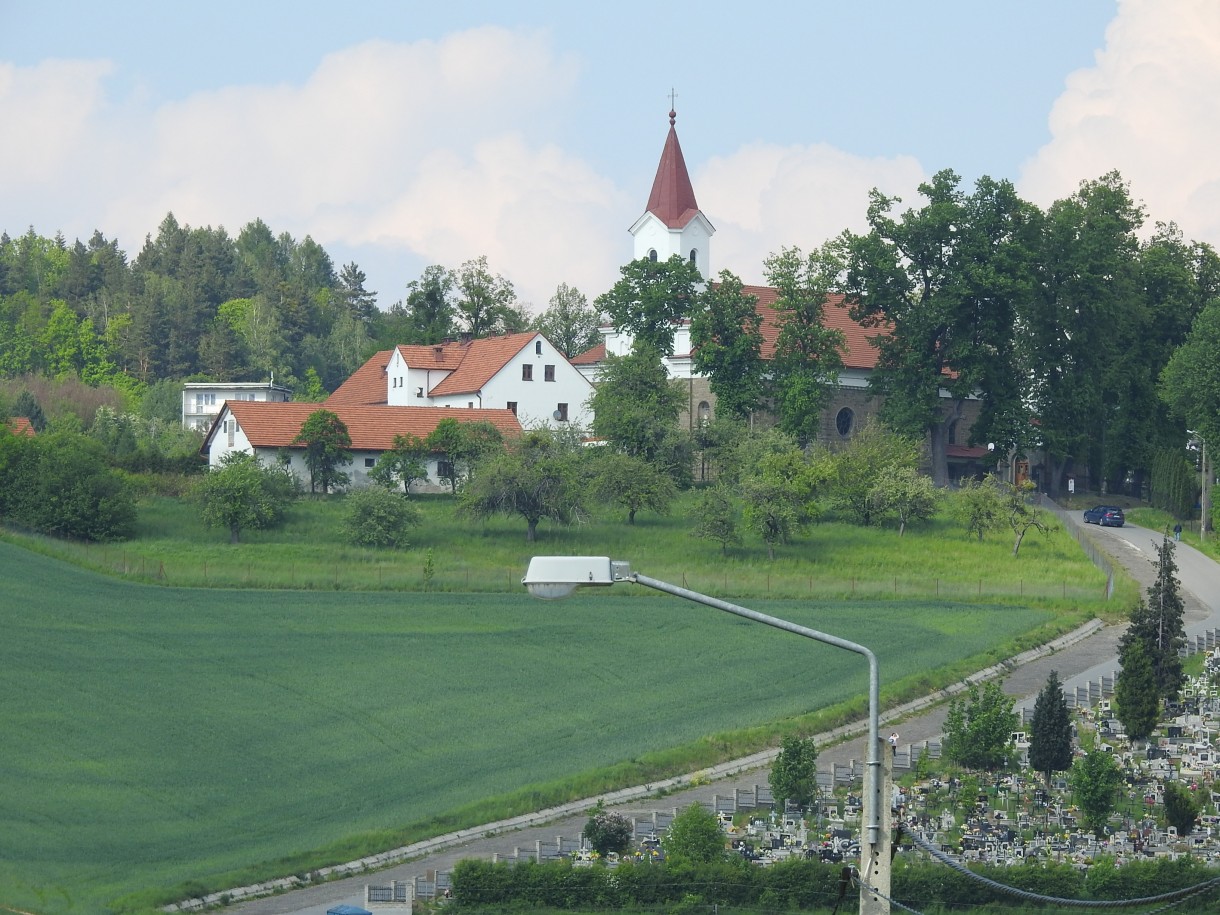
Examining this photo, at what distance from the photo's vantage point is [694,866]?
2975 centimetres

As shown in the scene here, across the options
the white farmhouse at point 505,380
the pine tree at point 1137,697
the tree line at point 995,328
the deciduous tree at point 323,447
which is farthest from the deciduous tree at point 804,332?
the pine tree at point 1137,697

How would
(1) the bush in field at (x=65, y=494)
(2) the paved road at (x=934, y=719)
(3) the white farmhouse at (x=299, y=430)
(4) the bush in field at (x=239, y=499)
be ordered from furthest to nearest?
1. (3) the white farmhouse at (x=299, y=430)
2. (4) the bush in field at (x=239, y=499)
3. (1) the bush in field at (x=65, y=494)
4. (2) the paved road at (x=934, y=719)

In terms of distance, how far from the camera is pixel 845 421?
300ft

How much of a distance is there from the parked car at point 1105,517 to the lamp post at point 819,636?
68.9 m

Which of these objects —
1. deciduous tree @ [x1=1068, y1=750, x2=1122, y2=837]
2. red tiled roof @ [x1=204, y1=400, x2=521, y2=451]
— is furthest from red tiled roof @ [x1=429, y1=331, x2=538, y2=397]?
deciduous tree @ [x1=1068, y1=750, x2=1122, y2=837]

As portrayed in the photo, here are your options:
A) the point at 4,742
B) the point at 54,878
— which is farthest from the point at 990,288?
the point at 54,878

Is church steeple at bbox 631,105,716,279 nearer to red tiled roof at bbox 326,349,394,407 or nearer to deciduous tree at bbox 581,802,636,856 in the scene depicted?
red tiled roof at bbox 326,349,394,407

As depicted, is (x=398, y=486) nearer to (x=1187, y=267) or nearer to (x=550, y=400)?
(x=550, y=400)

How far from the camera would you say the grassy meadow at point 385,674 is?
34906mm

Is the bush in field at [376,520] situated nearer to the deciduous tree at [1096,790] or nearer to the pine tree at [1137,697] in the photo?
the pine tree at [1137,697]

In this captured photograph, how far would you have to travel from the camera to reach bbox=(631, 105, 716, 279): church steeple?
95.8 m

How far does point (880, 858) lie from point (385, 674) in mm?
35196

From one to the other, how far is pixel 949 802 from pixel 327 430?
45.9 m

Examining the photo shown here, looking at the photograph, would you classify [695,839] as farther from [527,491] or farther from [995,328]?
[995,328]
